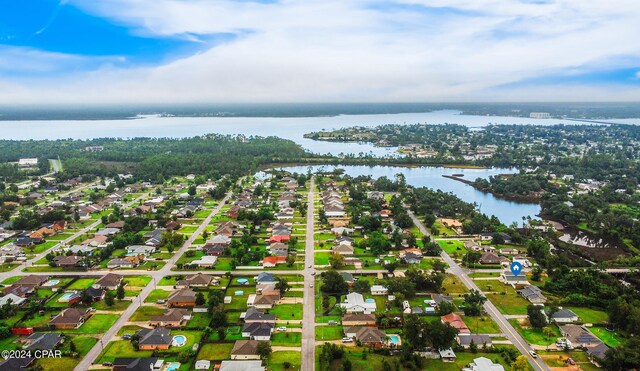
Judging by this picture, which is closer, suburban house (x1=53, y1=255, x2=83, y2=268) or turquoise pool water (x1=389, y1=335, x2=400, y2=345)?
turquoise pool water (x1=389, y1=335, x2=400, y2=345)

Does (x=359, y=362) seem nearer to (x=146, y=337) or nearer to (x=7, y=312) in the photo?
(x=146, y=337)

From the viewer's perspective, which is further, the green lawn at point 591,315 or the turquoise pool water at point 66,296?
the turquoise pool water at point 66,296

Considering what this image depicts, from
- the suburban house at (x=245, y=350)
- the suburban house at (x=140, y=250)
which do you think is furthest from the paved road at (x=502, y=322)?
the suburban house at (x=140, y=250)

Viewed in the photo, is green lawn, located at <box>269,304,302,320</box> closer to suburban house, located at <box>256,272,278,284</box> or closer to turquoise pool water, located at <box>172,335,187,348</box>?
suburban house, located at <box>256,272,278,284</box>

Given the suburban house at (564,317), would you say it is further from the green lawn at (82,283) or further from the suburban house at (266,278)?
the green lawn at (82,283)

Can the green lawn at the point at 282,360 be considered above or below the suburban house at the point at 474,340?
below

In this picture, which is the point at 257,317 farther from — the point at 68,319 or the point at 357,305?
the point at 68,319

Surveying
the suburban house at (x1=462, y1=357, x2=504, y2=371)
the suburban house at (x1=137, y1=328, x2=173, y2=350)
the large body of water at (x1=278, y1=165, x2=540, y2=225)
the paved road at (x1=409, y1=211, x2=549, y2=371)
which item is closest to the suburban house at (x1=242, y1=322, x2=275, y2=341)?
the suburban house at (x1=137, y1=328, x2=173, y2=350)
